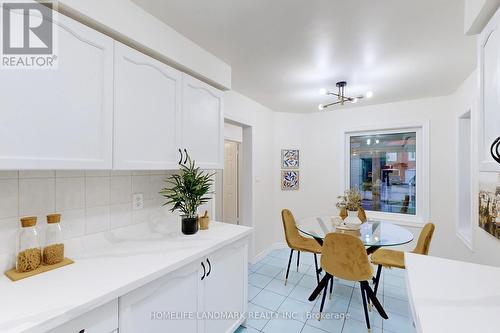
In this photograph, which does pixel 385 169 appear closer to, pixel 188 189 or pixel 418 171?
pixel 418 171

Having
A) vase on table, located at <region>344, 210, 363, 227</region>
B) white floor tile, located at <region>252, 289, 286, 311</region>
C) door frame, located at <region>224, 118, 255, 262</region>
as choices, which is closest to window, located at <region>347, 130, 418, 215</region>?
vase on table, located at <region>344, 210, 363, 227</region>

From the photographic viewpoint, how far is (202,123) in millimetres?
1853

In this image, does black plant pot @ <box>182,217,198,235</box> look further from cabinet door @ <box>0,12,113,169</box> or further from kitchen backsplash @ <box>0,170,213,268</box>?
cabinet door @ <box>0,12,113,169</box>

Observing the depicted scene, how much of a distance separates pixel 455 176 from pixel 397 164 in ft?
2.35

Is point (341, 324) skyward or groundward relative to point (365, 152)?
groundward

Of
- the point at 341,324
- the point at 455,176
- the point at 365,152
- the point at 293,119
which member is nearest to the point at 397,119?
the point at 365,152

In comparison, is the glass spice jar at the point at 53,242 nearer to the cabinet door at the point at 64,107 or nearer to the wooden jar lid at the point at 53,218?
the wooden jar lid at the point at 53,218

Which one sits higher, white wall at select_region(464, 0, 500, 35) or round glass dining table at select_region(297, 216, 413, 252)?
white wall at select_region(464, 0, 500, 35)

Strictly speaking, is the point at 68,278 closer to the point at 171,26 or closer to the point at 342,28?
the point at 171,26

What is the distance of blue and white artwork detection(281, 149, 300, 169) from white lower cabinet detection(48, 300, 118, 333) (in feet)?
10.6

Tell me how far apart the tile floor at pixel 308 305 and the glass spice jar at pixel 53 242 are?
1.54 meters

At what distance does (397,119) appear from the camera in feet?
11.1

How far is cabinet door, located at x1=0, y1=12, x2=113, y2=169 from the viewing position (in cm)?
91

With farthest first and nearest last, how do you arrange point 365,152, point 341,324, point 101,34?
point 365,152
point 341,324
point 101,34
